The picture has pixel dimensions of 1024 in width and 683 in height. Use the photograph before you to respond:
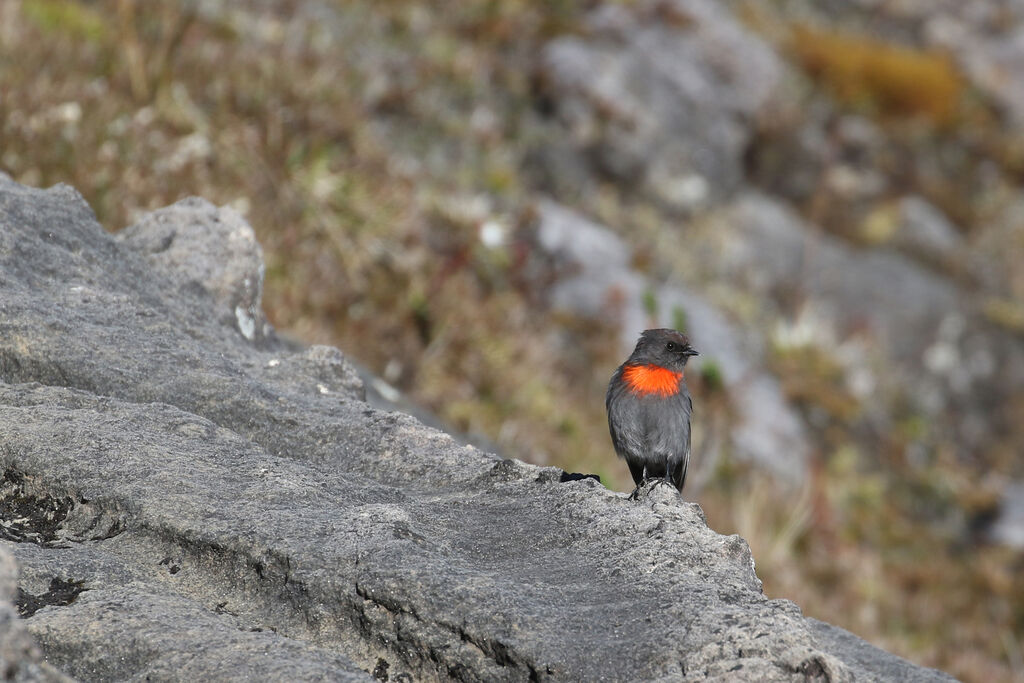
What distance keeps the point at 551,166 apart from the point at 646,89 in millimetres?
1977

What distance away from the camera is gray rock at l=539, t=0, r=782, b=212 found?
13531mm

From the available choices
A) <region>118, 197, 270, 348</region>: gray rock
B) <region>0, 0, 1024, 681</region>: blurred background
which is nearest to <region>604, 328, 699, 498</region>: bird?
<region>118, 197, 270, 348</region>: gray rock

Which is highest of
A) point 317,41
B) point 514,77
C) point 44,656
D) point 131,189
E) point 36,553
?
point 514,77

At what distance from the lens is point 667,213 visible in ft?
45.2

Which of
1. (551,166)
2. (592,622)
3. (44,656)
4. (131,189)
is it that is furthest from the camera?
(551,166)

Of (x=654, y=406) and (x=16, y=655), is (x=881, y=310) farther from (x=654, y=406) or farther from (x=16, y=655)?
(x=16, y=655)

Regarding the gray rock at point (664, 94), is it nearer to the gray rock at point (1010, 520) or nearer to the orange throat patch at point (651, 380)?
the gray rock at point (1010, 520)

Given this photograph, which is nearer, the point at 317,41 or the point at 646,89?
the point at 317,41

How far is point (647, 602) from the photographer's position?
252cm

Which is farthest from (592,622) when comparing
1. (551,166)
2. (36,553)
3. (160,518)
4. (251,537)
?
(551,166)

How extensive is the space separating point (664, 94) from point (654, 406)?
10384 millimetres

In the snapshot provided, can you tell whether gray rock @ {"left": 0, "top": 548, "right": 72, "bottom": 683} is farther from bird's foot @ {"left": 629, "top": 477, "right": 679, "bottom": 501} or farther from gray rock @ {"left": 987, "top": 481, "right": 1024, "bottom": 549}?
gray rock @ {"left": 987, "top": 481, "right": 1024, "bottom": 549}

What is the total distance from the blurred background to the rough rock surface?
11.1ft

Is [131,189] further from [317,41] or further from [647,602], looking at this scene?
[647,602]
